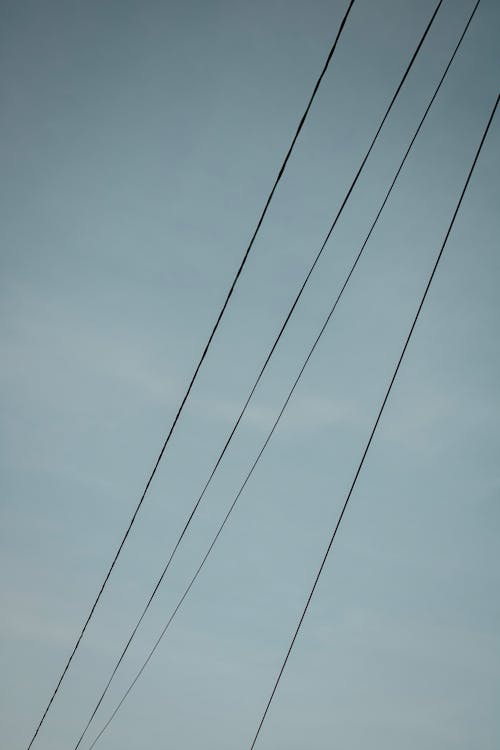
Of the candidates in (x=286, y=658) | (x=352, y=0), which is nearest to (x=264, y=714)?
(x=286, y=658)

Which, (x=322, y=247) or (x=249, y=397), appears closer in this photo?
(x=322, y=247)

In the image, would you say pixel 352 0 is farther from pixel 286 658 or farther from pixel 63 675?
pixel 63 675

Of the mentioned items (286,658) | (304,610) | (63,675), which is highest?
(304,610)

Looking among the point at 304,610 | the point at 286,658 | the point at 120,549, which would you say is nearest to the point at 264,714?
the point at 286,658

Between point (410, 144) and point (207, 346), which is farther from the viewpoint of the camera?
point (410, 144)

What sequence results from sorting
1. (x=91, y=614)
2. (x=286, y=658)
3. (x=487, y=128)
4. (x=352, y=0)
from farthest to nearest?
1. (x=91, y=614)
2. (x=286, y=658)
3. (x=487, y=128)
4. (x=352, y=0)

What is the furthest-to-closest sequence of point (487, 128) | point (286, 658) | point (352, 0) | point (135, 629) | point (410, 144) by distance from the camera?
point (135, 629) → point (410, 144) → point (286, 658) → point (487, 128) → point (352, 0)

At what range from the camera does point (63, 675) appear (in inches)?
251

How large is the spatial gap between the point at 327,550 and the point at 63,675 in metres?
3.60

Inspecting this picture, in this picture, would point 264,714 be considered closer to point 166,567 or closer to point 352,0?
point 166,567

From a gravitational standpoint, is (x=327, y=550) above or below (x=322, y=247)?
below

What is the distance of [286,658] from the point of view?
5242mm

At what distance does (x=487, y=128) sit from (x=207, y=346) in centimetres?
312

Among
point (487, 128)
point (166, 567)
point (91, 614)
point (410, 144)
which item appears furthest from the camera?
point (166, 567)
